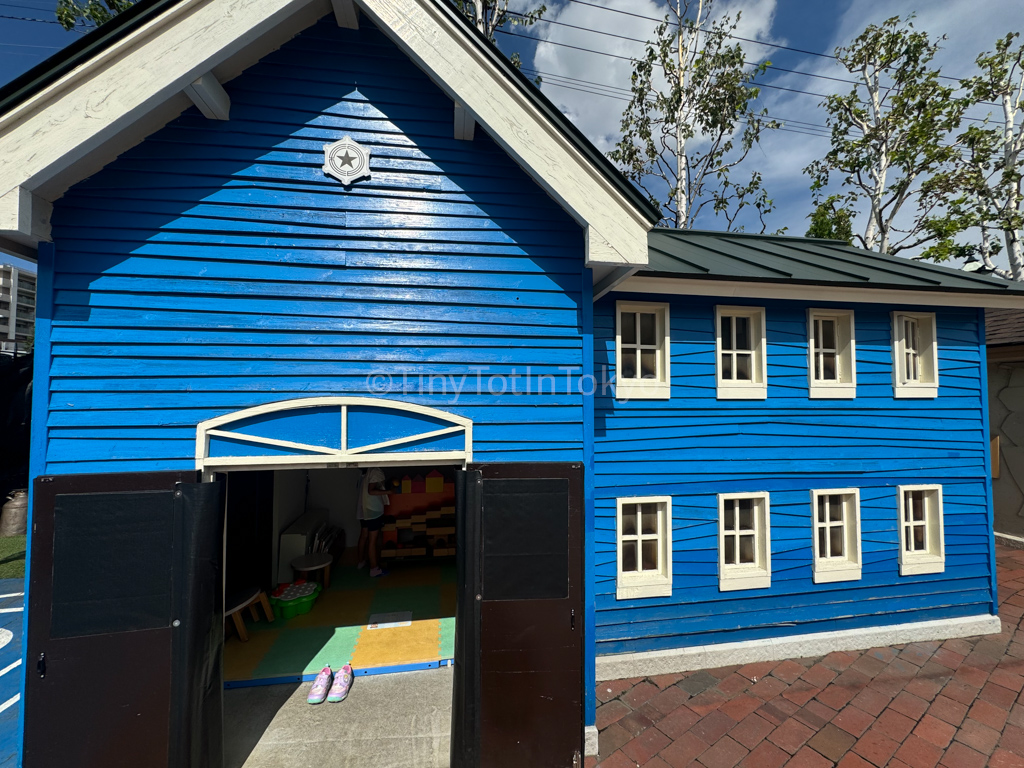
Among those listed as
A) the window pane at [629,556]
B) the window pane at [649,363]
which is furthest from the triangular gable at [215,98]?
the window pane at [629,556]

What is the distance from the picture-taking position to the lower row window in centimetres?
486

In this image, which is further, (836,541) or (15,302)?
(15,302)

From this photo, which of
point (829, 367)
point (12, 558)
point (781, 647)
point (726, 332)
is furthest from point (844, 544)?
point (12, 558)

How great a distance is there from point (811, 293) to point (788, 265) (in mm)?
570

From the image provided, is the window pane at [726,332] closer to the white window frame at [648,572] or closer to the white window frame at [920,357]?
the white window frame at [648,572]

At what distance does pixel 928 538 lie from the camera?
5.65 metres

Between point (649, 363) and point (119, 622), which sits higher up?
point (649, 363)

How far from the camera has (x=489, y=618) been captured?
326cm

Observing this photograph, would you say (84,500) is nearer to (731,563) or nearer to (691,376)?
(691,376)

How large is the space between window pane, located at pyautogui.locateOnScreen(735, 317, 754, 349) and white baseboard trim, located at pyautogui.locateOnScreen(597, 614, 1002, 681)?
147 inches

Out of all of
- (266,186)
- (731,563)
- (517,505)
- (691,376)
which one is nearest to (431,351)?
(517,505)

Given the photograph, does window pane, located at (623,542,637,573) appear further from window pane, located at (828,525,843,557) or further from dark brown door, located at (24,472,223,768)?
dark brown door, located at (24,472,223,768)

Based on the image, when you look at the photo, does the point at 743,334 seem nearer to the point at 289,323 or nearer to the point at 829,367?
the point at 829,367

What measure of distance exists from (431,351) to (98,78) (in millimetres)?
2946
